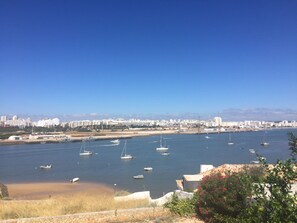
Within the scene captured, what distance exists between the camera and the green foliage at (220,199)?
24.3 feet

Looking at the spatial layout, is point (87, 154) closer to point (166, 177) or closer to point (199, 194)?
point (166, 177)

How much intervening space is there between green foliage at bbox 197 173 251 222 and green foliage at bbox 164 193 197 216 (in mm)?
502

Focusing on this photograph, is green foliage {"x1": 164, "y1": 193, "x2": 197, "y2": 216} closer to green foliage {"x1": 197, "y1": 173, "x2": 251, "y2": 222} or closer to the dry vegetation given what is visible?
green foliage {"x1": 197, "y1": 173, "x2": 251, "y2": 222}

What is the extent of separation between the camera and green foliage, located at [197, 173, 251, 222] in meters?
7.39

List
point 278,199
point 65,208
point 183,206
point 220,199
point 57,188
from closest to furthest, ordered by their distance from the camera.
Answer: point 278,199
point 220,199
point 183,206
point 65,208
point 57,188

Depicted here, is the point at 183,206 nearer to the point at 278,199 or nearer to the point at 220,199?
the point at 220,199

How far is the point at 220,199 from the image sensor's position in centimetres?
758

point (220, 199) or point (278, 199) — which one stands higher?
point (278, 199)

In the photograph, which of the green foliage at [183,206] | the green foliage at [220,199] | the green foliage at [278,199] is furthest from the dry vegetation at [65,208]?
the green foliage at [278,199]

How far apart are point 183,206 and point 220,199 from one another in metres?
1.69

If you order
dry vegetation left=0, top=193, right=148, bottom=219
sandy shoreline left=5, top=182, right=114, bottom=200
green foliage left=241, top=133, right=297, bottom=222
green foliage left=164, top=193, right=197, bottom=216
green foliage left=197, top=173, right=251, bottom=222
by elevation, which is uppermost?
green foliage left=241, top=133, right=297, bottom=222

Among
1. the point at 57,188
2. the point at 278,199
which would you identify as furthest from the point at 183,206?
the point at 57,188

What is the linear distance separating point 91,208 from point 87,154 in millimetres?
61125

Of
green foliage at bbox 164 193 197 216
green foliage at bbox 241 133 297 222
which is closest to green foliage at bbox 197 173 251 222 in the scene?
green foliage at bbox 164 193 197 216
